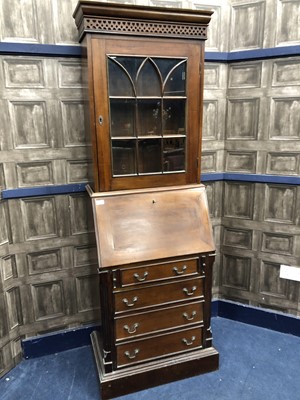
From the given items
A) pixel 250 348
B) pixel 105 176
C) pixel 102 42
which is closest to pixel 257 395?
pixel 250 348

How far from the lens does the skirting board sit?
2.27 m

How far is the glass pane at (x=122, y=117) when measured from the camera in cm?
182

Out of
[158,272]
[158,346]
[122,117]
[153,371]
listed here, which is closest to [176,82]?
[122,117]

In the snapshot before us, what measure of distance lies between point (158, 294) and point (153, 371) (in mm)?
479

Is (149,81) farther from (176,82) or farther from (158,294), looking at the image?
(158,294)

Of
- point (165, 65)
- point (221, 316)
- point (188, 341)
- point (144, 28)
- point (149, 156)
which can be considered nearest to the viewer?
point (144, 28)

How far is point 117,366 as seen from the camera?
6.37 feet

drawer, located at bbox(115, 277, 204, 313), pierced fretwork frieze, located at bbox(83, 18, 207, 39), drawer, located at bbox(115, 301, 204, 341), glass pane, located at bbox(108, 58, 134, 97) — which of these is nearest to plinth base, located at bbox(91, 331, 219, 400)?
drawer, located at bbox(115, 301, 204, 341)

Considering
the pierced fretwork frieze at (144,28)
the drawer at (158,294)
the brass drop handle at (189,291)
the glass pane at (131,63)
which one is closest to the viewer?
the pierced fretwork frieze at (144,28)

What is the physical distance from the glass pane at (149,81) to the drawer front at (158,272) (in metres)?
0.97

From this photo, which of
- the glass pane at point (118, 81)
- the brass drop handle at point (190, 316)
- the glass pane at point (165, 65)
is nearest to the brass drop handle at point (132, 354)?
the brass drop handle at point (190, 316)

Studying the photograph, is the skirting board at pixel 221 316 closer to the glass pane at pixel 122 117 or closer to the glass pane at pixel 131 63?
the glass pane at pixel 122 117

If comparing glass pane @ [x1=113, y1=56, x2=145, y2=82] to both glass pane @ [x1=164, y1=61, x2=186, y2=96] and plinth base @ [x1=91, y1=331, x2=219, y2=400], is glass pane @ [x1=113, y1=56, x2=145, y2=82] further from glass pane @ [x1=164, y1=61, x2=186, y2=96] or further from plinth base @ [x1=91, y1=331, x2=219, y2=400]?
plinth base @ [x1=91, y1=331, x2=219, y2=400]

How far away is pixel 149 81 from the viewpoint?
186 centimetres
